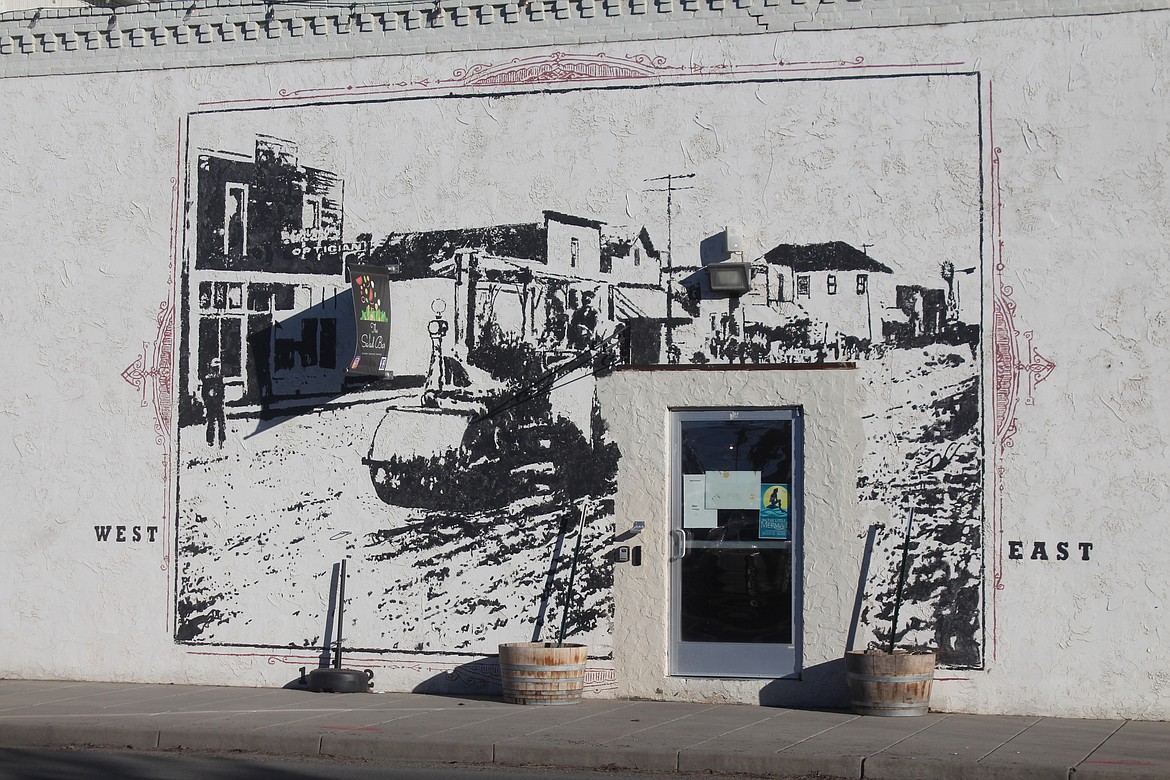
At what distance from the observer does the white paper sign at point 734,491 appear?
39.3 ft

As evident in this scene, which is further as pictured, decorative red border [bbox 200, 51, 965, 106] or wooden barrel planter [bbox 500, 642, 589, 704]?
decorative red border [bbox 200, 51, 965, 106]

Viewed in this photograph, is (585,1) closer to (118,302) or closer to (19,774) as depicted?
(118,302)

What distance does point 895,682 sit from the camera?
1097cm

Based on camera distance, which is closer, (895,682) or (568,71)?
(895,682)

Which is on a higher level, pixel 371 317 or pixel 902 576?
pixel 371 317

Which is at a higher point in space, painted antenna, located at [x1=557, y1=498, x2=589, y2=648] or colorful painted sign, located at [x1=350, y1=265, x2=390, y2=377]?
colorful painted sign, located at [x1=350, y1=265, x2=390, y2=377]

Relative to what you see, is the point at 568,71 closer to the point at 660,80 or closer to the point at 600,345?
the point at 660,80

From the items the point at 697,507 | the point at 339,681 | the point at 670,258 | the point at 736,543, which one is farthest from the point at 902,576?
the point at 339,681

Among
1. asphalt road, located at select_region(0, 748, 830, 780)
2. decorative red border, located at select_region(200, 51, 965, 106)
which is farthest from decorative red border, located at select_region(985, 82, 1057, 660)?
asphalt road, located at select_region(0, 748, 830, 780)

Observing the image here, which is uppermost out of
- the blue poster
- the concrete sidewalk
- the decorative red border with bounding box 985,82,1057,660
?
the decorative red border with bounding box 985,82,1057,660

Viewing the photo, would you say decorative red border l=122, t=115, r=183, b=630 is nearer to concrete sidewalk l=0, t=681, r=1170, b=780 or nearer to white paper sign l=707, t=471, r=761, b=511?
concrete sidewalk l=0, t=681, r=1170, b=780

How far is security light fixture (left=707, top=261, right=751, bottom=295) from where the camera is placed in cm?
1184

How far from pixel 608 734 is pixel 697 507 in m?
2.53

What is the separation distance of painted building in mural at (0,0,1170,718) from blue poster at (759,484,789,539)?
25 mm
